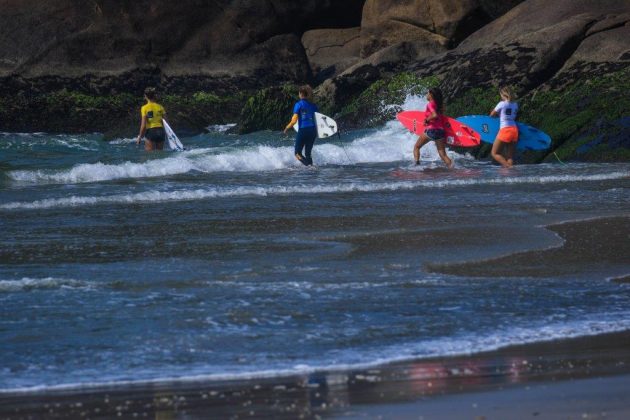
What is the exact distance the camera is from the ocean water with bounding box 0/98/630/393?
19.5 ft

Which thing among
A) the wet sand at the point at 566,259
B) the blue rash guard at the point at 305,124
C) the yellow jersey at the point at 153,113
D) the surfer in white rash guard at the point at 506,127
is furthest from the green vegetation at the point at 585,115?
the wet sand at the point at 566,259

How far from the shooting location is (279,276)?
A: 795 cm

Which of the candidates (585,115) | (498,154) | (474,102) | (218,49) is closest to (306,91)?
(498,154)

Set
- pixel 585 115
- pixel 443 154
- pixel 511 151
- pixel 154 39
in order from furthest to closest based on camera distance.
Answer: pixel 154 39 → pixel 585 115 → pixel 443 154 → pixel 511 151

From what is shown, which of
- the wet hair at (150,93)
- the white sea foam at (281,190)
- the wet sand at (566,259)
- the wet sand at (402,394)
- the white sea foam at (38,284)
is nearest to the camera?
the wet sand at (402,394)

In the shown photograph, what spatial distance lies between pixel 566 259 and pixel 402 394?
3993mm

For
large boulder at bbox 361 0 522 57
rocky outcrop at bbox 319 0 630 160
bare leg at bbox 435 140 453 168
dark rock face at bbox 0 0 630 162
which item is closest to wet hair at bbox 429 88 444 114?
bare leg at bbox 435 140 453 168

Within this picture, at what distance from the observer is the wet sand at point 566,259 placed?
26.7 feet

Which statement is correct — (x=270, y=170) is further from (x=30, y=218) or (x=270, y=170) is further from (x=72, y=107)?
(x=72, y=107)

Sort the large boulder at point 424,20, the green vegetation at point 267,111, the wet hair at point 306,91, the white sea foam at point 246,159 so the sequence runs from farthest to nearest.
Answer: the large boulder at point 424,20
the green vegetation at point 267,111
the wet hair at point 306,91
the white sea foam at point 246,159

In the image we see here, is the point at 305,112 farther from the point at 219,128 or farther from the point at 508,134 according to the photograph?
the point at 219,128

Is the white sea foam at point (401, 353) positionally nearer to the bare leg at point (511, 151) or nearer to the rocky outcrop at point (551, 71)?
the bare leg at point (511, 151)

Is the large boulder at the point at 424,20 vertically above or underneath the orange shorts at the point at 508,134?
above

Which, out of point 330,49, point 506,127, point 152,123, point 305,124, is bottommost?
point 506,127
